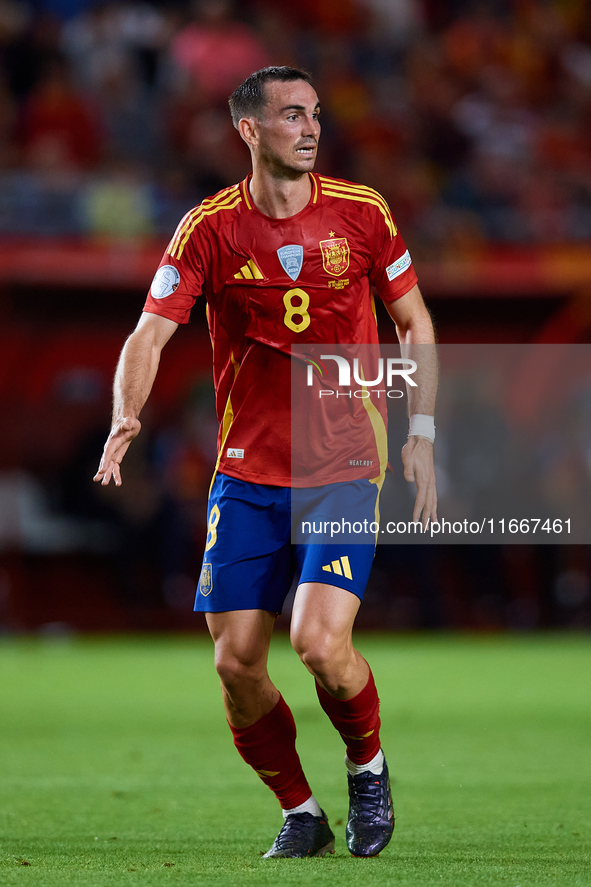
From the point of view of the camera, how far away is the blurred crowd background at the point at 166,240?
43.8 feet

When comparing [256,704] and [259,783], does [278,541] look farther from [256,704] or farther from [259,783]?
[259,783]

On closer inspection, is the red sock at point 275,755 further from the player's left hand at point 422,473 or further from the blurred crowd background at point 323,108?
the blurred crowd background at point 323,108

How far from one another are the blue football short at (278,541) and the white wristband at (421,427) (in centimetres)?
25

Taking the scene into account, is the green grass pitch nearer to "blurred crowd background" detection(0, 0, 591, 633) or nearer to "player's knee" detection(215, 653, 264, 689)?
"player's knee" detection(215, 653, 264, 689)

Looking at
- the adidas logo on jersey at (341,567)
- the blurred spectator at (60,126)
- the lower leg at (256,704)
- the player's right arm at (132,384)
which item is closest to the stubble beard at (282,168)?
the player's right arm at (132,384)

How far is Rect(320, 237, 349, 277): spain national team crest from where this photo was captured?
14.8 feet

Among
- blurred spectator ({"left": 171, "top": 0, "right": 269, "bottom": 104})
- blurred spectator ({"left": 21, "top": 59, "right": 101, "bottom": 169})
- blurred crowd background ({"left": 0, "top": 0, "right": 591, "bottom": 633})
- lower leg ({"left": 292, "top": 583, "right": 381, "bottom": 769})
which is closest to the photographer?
lower leg ({"left": 292, "top": 583, "right": 381, "bottom": 769})

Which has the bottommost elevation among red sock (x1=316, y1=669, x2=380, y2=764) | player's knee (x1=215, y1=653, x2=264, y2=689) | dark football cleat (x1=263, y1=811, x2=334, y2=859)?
dark football cleat (x1=263, y1=811, x2=334, y2=859)

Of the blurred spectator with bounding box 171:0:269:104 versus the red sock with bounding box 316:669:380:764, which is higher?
the blurred spectator with bounding box 171:0:269:104

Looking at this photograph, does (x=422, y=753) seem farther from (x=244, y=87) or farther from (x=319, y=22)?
(x=319, y=22)

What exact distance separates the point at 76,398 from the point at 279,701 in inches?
417

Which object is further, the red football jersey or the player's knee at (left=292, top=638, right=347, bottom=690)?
the red football jersey

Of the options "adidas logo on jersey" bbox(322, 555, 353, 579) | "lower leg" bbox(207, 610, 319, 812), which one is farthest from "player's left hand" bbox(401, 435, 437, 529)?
"lower leg" bbox(207, 610, 319, 812)

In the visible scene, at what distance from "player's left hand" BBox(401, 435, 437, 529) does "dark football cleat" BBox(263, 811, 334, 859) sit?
1097 mm
